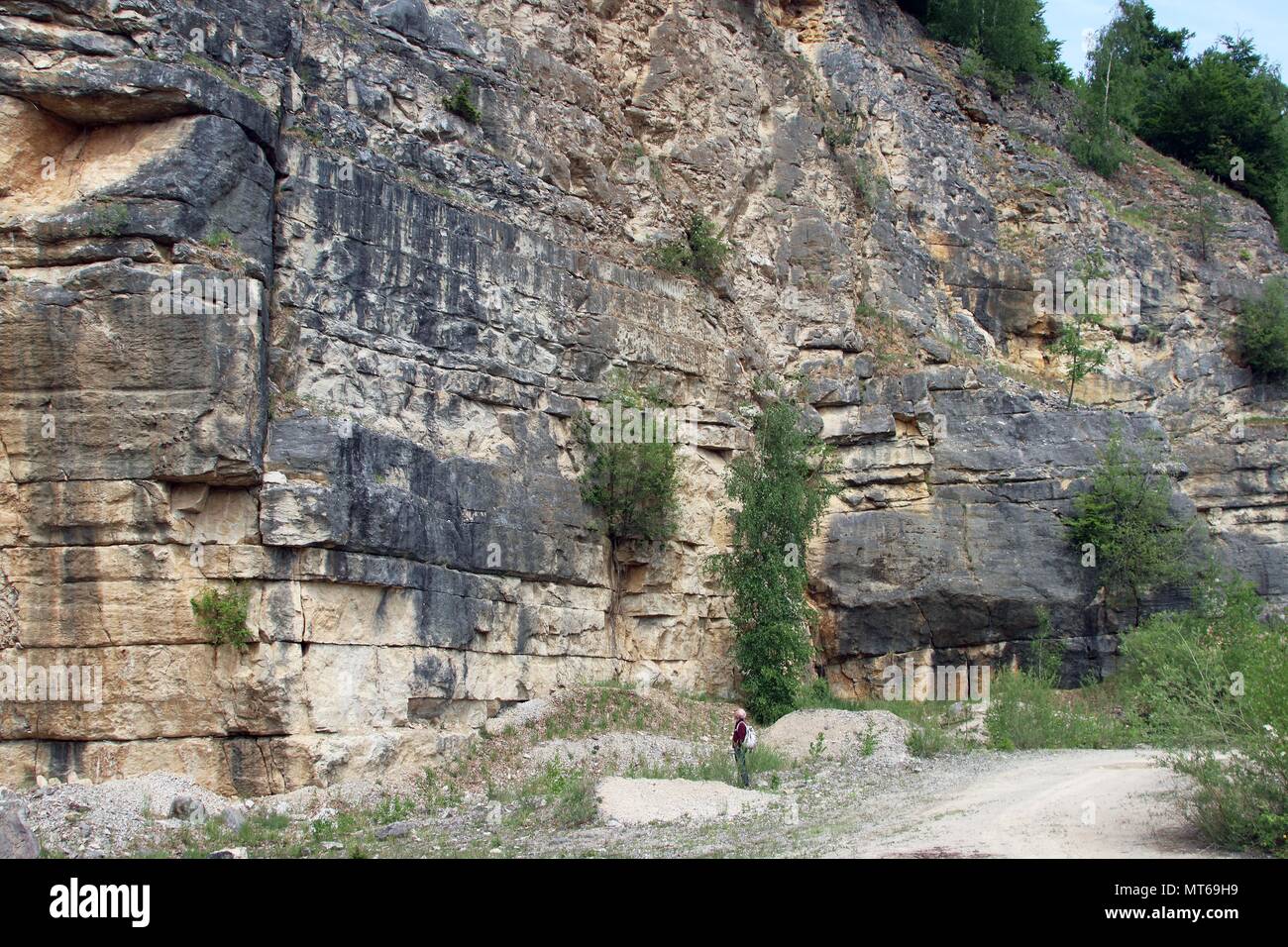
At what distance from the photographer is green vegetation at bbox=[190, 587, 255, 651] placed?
17.0 metres

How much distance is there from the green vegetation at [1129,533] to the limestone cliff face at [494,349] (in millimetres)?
607

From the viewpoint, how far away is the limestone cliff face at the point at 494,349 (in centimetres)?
1706

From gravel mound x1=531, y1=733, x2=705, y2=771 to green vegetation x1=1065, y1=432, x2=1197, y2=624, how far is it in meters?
12.0

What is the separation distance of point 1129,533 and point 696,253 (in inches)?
459

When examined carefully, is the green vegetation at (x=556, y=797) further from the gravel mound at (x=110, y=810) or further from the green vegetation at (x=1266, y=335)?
the green vegetation at (x=1266, y=335)

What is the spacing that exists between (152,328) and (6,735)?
575cm

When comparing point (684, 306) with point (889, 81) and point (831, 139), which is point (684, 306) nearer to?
point (831, 139)

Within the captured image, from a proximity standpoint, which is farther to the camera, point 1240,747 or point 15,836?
point 1240,747

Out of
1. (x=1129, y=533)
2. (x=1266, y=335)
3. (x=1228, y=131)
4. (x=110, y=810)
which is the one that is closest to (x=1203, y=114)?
(x=1228, y=131)

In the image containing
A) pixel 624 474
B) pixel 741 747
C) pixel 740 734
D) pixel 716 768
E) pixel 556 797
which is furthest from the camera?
pixel 624 474

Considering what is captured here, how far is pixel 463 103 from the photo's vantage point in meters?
23.4

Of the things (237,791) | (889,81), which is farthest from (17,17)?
(889,81)

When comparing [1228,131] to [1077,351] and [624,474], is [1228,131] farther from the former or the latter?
[624,474]

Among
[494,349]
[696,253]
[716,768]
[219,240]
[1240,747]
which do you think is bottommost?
[716,768]
